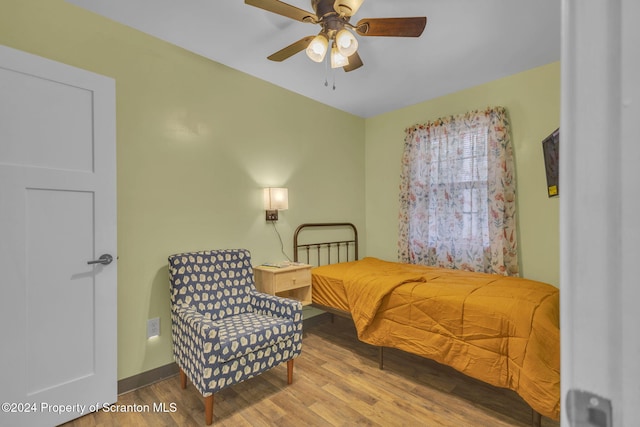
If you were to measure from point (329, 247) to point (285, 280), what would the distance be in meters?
1.08

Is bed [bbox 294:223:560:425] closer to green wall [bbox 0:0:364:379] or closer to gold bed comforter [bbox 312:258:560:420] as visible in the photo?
gold bed comforter [bbox 312:258:560:420]

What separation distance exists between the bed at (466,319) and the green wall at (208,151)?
0.81m

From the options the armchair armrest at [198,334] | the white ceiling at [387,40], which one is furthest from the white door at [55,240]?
the white ceiling at [387,40]

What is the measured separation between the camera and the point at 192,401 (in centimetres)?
203

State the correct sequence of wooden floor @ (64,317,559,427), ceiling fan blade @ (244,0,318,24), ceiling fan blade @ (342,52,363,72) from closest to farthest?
ceiling fan blade @ (244,0,318,24)
wooden floor @ (64,317,559,427)
ceiling fan blade @ (342,52,363,72)

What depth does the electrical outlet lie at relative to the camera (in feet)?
7.46

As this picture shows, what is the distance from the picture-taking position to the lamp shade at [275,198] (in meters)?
2.95

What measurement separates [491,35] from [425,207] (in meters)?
1.78

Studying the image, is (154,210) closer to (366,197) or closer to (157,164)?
(157,164)

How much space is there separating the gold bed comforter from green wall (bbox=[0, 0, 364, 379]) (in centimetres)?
122

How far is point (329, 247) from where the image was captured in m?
3.73

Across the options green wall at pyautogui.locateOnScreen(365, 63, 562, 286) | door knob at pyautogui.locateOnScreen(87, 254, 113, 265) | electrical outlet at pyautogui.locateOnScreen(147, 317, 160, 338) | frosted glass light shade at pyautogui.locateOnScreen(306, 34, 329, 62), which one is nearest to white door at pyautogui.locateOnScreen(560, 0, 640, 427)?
frosted glass light shade at pyautogui.locateOnScreen(306, 34, 329, 62)

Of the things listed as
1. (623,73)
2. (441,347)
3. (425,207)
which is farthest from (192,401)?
(425,207)

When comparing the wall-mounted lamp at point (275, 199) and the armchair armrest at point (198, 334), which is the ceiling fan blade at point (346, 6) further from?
the armchair armrest at point (198, 334)
